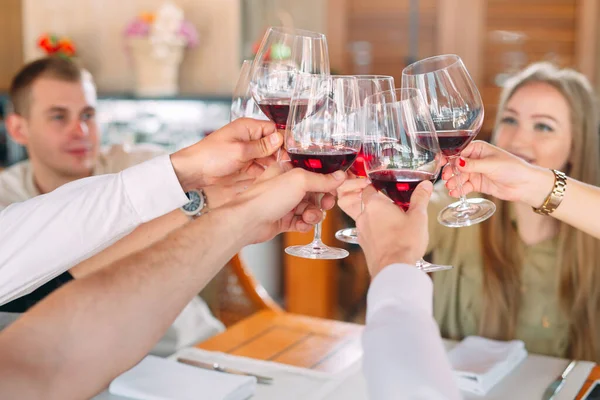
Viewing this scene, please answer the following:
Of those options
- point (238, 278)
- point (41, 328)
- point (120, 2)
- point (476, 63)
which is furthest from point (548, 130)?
point (120, 2)

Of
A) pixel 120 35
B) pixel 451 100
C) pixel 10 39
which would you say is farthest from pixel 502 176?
pixel 10 39

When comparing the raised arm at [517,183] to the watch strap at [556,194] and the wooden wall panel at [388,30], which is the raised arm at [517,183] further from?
the wooden wall panel at [388,30]

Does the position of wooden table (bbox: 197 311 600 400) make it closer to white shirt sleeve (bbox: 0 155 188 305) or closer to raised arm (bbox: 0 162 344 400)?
white shirt sleeve (bbox: 0 155 188 305)

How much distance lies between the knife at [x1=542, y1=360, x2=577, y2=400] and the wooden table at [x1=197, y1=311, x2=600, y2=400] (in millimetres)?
49

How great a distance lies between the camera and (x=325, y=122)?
1.21 meters

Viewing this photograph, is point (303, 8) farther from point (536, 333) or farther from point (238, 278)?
point (536, 333)

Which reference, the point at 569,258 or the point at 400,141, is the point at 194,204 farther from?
the point at 569,258

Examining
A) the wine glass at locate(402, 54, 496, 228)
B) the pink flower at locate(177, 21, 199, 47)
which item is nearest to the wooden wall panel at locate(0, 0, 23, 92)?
the pink flower at locate(177, 21, 199, 47)

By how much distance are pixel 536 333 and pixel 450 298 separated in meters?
0.26

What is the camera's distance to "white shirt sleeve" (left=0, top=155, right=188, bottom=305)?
1.42 m

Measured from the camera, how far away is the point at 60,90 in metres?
2.69

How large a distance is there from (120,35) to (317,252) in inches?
160

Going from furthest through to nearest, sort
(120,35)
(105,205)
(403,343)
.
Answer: (120,35) < (105,205) < (403,343)

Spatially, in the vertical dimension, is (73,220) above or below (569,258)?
above
